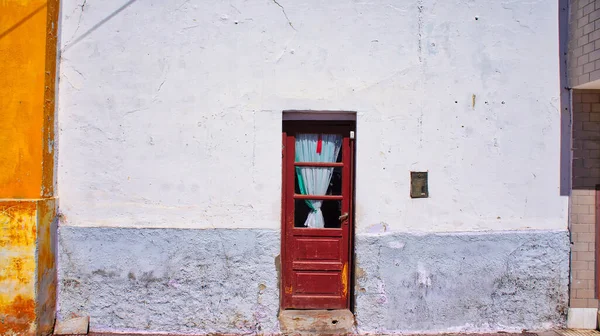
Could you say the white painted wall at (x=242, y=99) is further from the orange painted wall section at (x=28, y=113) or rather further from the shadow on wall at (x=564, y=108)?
the shadow on wall at (x=564, y=108)

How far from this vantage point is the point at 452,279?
15.1 ft

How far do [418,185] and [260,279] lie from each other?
1857 mm

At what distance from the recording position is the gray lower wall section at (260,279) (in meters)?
4.57

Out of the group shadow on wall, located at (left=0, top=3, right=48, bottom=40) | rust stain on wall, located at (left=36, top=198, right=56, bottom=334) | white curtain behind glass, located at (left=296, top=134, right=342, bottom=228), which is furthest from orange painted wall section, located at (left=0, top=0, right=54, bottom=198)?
white curtain behind glass, located at (left=296, top=134, right=342, bottom=228)

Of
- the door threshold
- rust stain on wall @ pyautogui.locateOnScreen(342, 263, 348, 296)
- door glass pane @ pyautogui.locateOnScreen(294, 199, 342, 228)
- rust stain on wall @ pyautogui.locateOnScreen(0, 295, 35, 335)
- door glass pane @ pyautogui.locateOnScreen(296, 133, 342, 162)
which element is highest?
door glass pane @ pyautogui.locateOnScreen(296, 133, 342, 162)

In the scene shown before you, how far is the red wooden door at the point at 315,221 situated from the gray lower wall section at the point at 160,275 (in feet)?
0.92

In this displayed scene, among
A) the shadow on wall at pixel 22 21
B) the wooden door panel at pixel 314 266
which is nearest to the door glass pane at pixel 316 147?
the wooden door panel at pixel 314 266

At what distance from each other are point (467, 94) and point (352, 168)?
1385mm

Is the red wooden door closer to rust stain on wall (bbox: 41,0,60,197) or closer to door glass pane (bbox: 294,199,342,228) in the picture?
door glass pane (bbox: 294,199,342,228)

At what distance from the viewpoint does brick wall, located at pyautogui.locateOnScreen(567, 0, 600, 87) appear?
14.3ft

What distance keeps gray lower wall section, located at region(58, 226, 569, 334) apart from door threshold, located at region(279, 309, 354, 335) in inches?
3.8

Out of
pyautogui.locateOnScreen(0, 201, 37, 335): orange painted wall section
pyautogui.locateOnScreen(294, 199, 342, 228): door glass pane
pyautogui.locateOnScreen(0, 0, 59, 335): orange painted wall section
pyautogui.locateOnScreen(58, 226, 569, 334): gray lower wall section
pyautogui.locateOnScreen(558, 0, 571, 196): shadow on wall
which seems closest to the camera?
pyautogui.locateOnScreen(0, 201, 37, 335): orange painted wall section

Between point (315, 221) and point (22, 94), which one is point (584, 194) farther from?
point (22, 94)

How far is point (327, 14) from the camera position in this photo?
15.1ft
